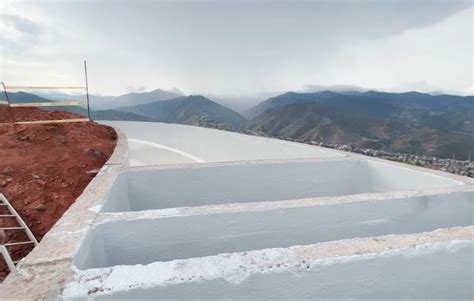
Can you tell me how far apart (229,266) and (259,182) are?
284 cm

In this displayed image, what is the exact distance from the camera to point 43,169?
4.11 metres

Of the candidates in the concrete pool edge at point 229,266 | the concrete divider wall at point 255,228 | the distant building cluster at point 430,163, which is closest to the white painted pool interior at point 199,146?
the distant building cluster at point 430,163

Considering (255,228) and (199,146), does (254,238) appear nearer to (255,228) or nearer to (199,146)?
(255,228)

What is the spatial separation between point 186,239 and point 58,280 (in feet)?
3.26

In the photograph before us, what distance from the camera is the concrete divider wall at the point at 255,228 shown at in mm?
2203

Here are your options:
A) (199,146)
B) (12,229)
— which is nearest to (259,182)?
(12,229)

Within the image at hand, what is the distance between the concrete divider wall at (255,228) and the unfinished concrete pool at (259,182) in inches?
37.4

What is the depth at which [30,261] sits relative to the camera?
161 centimetres

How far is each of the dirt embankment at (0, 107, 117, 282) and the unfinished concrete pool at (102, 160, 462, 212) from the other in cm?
71

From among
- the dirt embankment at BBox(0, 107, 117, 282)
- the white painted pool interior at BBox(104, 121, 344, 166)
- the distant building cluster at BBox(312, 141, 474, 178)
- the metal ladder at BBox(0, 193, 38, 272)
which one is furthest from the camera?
the white painted pool interior at BBox(104, 121, 344, 166)

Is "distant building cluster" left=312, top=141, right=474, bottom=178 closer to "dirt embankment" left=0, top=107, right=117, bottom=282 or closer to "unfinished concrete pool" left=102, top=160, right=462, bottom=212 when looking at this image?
"unfinished concrete pool" left=102, top=160, right=462, bottom=212


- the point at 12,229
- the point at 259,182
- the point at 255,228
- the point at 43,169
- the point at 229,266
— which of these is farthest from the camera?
the point at 259,182

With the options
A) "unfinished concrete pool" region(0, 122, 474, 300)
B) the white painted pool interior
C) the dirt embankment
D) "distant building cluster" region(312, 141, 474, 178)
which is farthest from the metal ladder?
"distant building cluster" region(312, 141, 474, 178)

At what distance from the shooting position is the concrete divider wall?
2203mm
